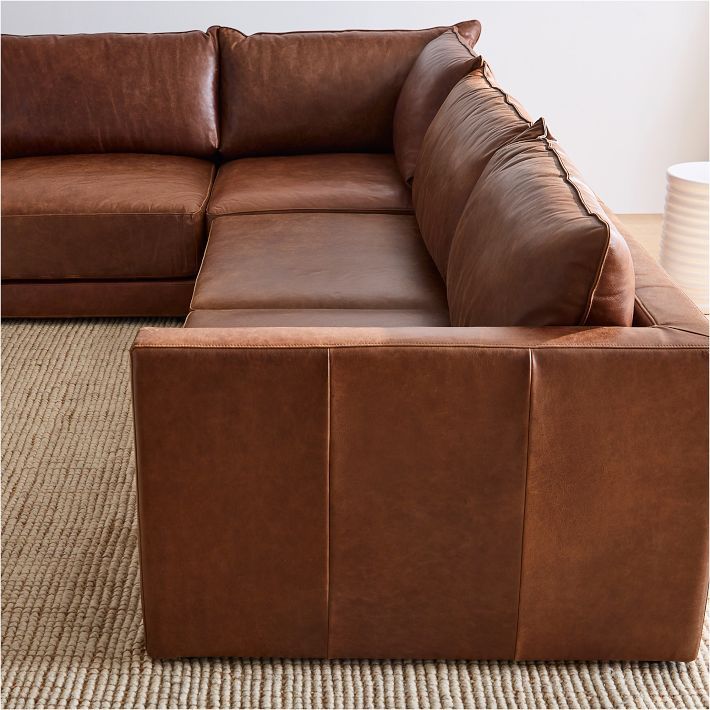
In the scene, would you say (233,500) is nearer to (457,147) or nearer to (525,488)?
(525,488)

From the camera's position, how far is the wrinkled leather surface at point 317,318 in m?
2.06

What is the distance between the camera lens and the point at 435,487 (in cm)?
147

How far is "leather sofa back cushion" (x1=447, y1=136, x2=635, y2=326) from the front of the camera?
1.44 metres

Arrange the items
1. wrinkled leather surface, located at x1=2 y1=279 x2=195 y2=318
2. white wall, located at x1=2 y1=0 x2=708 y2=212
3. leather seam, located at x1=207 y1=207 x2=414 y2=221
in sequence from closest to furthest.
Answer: leather seam, located at x1=207 y1=207 x2=414 y2=221 → wrinkled leather surface, located at x1=2 y1=279 x2=195 y2=318 → white wall, located at x1=2 y1=0 x2=708 y2=212

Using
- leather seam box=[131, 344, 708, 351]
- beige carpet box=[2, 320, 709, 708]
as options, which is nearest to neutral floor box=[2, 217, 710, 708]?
beige carpet box=[2, 320, 709, 708]

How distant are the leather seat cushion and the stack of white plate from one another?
2.95 feet

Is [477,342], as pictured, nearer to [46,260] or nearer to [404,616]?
[404,616]

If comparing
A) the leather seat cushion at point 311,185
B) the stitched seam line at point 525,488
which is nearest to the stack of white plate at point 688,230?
the leather seat cushion at point 311,185

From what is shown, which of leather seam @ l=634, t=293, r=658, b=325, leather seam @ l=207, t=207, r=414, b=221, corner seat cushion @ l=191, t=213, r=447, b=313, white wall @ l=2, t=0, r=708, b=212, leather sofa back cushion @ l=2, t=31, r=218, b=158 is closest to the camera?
leather seam @ l=634, t=293, r=658, b=325

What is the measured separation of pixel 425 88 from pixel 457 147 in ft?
2.42

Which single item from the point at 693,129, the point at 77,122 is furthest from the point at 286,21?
the point at 693,129

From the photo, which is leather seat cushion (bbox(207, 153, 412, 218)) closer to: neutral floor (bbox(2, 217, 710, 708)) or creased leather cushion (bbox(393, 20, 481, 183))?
creased leather cushion (bbox(393, 20, 481, 183))

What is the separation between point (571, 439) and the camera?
56.4 inches

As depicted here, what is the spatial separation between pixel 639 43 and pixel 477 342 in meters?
3.06
